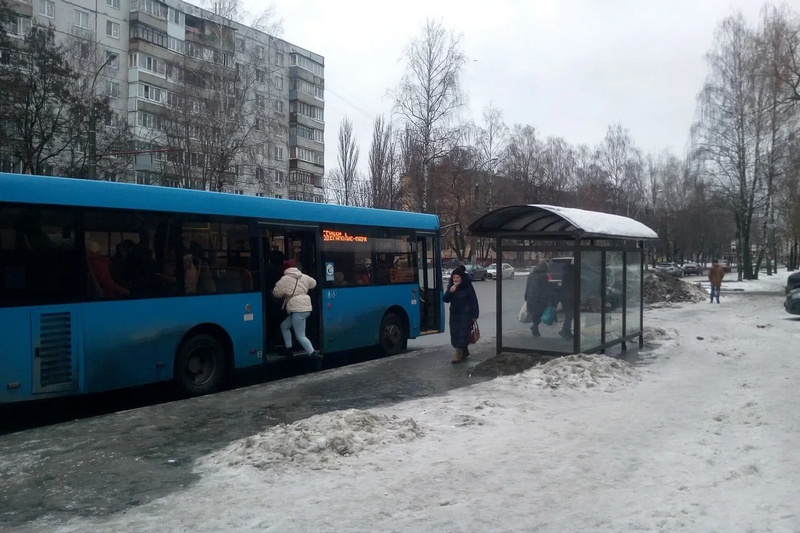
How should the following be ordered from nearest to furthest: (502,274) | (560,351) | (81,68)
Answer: (560,351) < (502,274) < (81,68)

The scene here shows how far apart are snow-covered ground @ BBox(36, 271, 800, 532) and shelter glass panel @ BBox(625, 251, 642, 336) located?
4190mm

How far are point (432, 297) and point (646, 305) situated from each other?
15612mm

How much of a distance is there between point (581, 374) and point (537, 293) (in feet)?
8.71

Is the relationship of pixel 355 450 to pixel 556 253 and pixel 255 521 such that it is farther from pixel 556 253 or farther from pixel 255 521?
pixel 556 253

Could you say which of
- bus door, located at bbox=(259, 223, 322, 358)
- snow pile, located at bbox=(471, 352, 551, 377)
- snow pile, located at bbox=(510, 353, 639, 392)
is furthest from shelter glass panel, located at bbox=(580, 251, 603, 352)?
bus door, located at bbox=(259, 223, 322, 358)

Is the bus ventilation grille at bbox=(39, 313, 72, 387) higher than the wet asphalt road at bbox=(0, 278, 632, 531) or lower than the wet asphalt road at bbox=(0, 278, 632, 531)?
higher

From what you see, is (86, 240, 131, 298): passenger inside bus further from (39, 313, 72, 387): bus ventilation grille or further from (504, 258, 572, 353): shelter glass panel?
(504, 258, 572, 353): shelter glass panel

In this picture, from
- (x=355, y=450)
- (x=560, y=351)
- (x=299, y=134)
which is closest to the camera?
(x=355, y=450)

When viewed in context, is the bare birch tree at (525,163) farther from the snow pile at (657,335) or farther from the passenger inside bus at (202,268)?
the passenger inside bus at (202,268)

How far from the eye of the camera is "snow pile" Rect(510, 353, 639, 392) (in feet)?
31.1

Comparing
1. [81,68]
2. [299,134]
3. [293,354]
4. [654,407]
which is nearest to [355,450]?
[654,407]

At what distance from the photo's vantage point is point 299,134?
6228 centimetres

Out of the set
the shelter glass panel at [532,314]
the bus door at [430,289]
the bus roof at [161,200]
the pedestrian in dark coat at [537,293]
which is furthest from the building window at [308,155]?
the pedestrian in dark coat at [537,293]

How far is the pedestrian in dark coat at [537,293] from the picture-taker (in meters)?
12.1
